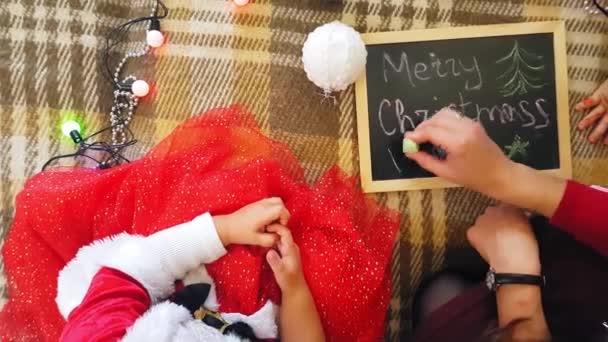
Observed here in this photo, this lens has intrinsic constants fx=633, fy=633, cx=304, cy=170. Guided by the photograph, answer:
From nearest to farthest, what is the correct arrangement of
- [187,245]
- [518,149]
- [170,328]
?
[170,328] → [187,245] → [518,149]

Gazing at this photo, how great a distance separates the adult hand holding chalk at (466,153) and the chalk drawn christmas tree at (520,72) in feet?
0.58

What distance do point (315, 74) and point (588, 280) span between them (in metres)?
0.43

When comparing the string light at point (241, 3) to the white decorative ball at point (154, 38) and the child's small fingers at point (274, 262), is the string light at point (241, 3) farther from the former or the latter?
the child's small fingers at point (274, 262)

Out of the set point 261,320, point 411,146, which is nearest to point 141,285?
point 261,320

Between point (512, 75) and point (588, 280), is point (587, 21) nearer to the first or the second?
point (512, 75)

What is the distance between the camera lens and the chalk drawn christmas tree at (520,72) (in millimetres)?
904

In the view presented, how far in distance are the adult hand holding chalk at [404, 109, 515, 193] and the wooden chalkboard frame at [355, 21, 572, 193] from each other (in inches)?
5.2

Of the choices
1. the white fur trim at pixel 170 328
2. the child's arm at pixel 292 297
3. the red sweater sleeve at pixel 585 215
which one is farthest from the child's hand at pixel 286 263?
the red sweater sleeve at pixel 585 215

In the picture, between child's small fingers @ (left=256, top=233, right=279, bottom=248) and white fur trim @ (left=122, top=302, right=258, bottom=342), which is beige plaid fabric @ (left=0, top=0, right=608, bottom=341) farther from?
white fur trim @ (left=122, top=302, right=258, bottom=342)

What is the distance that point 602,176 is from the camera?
908 mm

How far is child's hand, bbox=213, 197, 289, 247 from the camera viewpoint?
81 cm

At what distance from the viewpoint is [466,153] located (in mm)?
732

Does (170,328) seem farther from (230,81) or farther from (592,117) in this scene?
(592,117)

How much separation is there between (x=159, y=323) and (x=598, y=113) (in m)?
0.66
